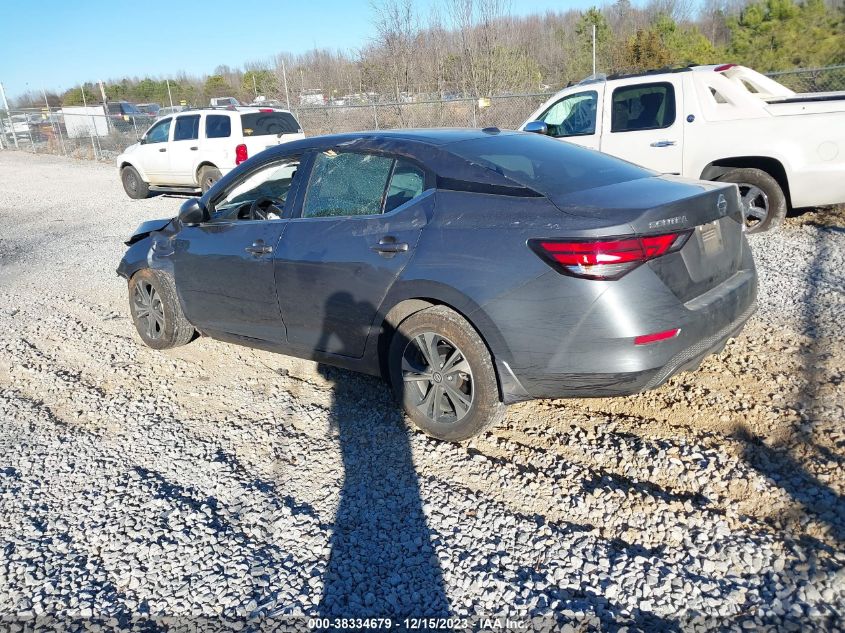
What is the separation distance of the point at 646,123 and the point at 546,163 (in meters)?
4.91

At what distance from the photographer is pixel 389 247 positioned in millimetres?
3752

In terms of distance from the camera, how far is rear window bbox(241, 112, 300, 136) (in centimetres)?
1380

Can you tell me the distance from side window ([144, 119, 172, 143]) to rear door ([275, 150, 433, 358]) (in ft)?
40.3

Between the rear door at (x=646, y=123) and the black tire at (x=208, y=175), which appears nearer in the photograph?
the rear door at (x=646, y=123)

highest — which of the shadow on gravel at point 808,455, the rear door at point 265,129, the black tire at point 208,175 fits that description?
the rear door at point 265,129

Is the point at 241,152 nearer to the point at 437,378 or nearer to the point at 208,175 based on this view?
the point at 208,175

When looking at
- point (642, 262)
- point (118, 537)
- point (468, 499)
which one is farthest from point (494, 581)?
point (118, 537)

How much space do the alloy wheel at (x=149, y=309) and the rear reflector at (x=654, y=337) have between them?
12.5ft

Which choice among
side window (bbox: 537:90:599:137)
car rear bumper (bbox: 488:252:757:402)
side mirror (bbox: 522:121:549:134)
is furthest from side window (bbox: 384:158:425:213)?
side window (bbox: 537:90:599:137)

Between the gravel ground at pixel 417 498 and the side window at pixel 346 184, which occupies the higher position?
the side window at pixel 346 184

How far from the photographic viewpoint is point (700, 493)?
3.15 meters

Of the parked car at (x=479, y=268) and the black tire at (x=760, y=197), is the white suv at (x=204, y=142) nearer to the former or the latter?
the black tire at (x=760, y=197)

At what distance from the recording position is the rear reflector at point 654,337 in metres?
3.14

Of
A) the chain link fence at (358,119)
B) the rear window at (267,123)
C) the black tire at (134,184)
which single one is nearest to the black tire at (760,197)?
the chain link fence at (358,119)
